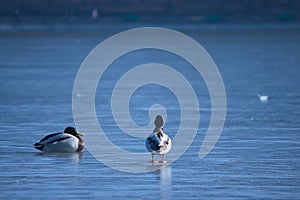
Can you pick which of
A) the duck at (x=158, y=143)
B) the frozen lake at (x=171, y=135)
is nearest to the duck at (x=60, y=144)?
the frozen lake at (x=171, y=135)

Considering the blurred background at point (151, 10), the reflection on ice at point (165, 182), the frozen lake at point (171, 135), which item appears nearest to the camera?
the reflection on ice at point (165, 182)

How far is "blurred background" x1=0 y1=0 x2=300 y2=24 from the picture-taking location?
79.5 m

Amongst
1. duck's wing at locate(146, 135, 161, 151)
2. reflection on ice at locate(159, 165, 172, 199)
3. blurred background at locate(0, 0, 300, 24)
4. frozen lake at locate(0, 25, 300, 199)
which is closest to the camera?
reflection on ice at locate(159, 165, 172, 199)

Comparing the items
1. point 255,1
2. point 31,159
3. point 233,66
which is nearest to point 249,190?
point 31,159

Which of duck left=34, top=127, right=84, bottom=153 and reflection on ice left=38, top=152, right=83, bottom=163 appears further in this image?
duck left=34, top=127, right=84, bottom=153

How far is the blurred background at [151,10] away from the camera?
7950 centimetres

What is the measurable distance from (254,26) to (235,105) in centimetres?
5803

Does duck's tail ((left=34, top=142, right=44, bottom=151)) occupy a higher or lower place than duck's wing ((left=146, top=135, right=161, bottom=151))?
lower

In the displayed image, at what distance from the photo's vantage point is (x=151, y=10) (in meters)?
82.1

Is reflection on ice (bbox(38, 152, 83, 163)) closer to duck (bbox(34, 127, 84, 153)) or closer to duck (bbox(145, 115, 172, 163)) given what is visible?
duck (bbox(34, 127, 84, 153))

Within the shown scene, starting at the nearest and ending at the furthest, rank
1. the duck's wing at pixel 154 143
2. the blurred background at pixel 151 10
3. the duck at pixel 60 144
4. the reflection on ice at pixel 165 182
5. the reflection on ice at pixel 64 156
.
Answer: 1. the reflection on ice at pixel 165 182
2. the duck's wing at pixel 154 143
3. the reflection on ice at pixel 64 156
4. the duck at pixel 60 144
5. the blurred background at pixel 151 10

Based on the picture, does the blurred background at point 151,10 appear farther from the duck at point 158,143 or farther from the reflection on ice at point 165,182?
the reflection on ice at point 165,182

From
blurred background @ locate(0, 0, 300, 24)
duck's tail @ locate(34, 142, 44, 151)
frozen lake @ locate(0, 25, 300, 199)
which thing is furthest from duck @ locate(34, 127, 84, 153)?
blurred background @ locate(0, 0, 300, 24)

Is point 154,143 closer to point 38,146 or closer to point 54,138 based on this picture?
point 54,138
